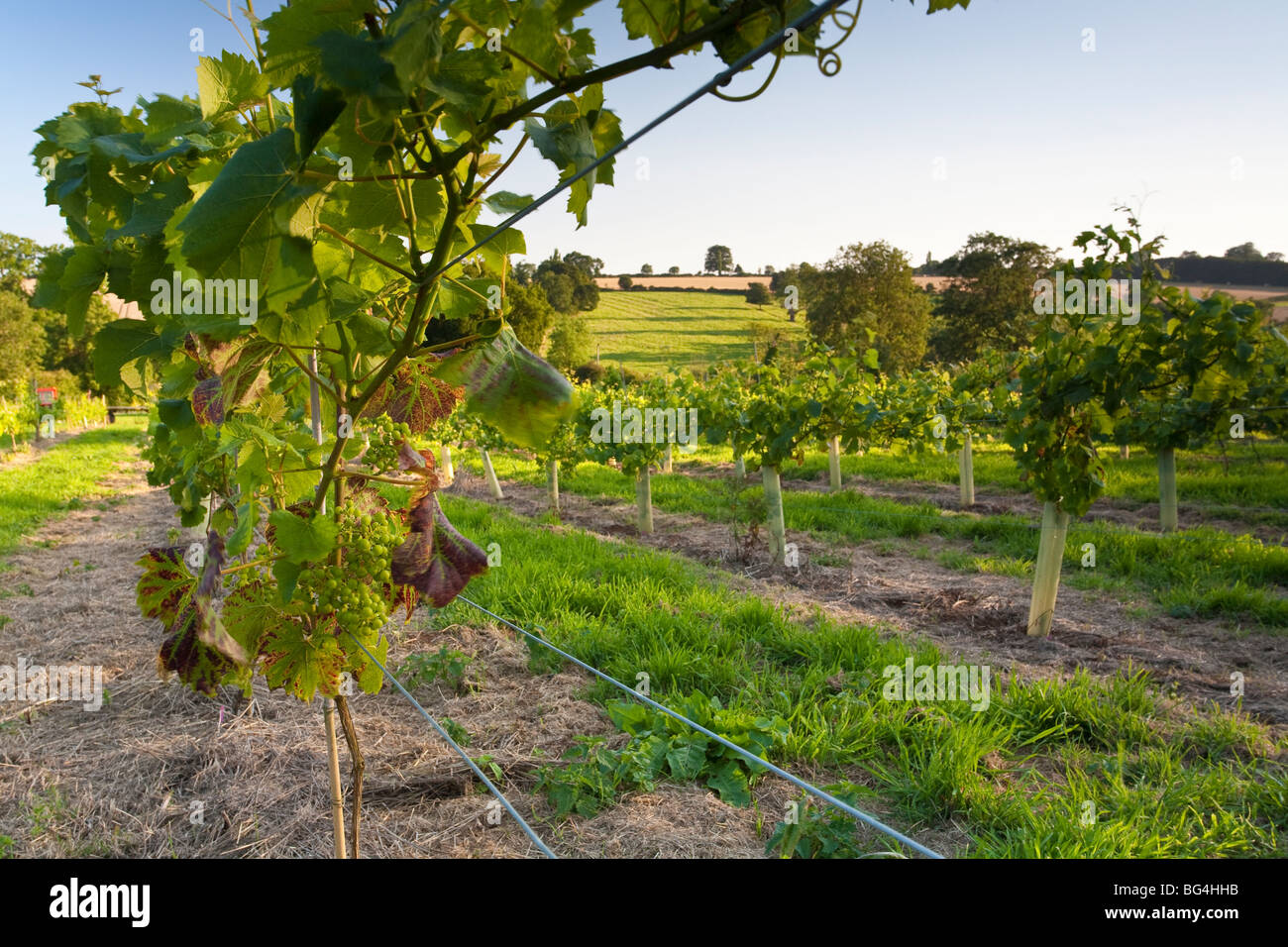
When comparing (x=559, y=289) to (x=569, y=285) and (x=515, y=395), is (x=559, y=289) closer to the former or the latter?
(x=569, y=285)

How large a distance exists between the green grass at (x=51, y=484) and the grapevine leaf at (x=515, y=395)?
354 inches

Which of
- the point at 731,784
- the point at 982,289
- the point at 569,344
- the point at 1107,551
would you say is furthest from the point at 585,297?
the point at 731,784

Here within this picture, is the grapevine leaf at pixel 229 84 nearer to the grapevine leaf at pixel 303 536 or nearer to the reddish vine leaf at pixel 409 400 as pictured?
the reddish vine leaf at pixel 409 400

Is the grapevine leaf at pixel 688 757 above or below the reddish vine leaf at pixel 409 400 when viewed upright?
below

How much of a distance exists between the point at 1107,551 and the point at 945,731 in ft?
16.6

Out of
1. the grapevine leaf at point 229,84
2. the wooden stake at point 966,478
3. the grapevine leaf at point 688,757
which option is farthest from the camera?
the wooden stake at point 966,478

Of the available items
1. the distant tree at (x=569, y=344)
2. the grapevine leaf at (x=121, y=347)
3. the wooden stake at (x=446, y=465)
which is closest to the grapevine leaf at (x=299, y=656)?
the wooden stake at (x=446, y=465)

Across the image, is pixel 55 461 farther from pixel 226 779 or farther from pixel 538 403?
pixel 538 403

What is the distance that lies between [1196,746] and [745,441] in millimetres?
4808

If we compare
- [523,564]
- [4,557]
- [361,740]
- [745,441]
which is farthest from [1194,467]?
[4,557]

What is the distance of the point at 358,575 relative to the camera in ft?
4.75

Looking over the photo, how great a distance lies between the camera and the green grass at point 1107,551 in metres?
5.79
